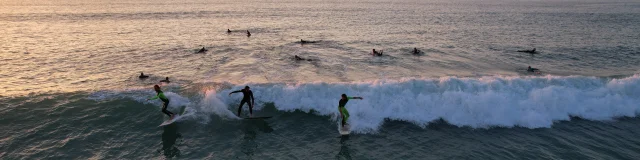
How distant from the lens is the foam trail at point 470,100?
18031 millimetres

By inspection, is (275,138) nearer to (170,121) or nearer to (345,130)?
(345,130)

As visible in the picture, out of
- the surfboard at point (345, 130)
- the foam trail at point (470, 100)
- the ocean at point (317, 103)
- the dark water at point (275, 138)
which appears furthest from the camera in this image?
the foam trail at point (470, 100)

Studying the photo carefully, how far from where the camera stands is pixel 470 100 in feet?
62.1

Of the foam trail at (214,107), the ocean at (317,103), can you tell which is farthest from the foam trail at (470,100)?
the foam trail at (214,107)

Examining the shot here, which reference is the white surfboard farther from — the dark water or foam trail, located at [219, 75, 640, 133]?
foam trail, located at [219, 75, 640, 133]

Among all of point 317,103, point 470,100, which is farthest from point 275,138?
point 470,100

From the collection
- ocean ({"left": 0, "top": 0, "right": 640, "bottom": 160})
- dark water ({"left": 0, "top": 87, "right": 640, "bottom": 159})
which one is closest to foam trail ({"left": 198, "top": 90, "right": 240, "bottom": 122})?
ocean ({"left": 0, "top": 0, "right": 640, "bottom": 160})

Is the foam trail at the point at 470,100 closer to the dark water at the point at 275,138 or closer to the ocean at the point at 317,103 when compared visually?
the ocean at the point at 317,103

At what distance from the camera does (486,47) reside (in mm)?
37812

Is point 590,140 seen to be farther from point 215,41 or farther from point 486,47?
point 215,41

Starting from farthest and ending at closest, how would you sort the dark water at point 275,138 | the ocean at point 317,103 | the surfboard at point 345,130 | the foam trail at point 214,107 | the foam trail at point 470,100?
the foam trail at point 214,107 < the foam trail at point 470,100 < the surfboard at point 345,130 < the ocean at point 317,103 < the dark water at point 275,138

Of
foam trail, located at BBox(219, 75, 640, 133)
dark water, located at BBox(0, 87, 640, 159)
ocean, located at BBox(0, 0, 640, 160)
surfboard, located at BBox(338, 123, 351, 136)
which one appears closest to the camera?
dark water, located at BBox(0, 87, 640, 159)

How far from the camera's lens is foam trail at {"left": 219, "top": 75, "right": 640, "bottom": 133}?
1803cm

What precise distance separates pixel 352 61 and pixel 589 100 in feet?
53.5
